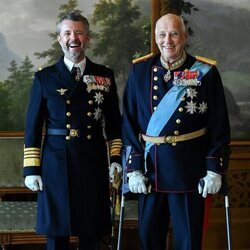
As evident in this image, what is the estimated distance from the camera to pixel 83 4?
2840 millimetres

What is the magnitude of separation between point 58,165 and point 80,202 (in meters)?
0.17

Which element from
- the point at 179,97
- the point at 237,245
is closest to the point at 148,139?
→ the point at 179,97

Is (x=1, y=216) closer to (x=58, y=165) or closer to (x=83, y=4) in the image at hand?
(x=58, y=165)

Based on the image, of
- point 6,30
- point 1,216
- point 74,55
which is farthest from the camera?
point 6,30

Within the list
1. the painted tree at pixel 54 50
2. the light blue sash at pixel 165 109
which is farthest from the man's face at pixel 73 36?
the painted tree at pixel 54 50

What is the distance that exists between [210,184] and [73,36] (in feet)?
2.45

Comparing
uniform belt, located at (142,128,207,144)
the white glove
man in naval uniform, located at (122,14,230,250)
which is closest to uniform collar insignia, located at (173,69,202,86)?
man in naval uniform, located at (122,14,230,250)

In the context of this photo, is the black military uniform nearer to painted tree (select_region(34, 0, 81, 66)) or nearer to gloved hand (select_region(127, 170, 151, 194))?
gloved hand (select_region(127, 170, 151, 194))

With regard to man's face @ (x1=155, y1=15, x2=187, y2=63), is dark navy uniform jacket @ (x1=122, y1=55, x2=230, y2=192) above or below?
below

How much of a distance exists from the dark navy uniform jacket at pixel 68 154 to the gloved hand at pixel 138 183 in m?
0.20

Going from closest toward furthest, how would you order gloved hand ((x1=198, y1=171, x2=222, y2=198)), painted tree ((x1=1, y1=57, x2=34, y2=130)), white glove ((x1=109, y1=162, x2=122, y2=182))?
gloved hand ((x1=198, y1=171, x2=222, y2=198)) < white glove ((x1=109, y1=162, x2=122, y2=182)) < painted tree ((x1=1, y1=57, x2=34, y2=130))

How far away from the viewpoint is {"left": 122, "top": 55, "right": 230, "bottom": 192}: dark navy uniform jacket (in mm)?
1855

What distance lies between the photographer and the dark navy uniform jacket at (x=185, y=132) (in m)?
1.86

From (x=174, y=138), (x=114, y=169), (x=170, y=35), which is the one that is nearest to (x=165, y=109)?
(x=174, y=138)
